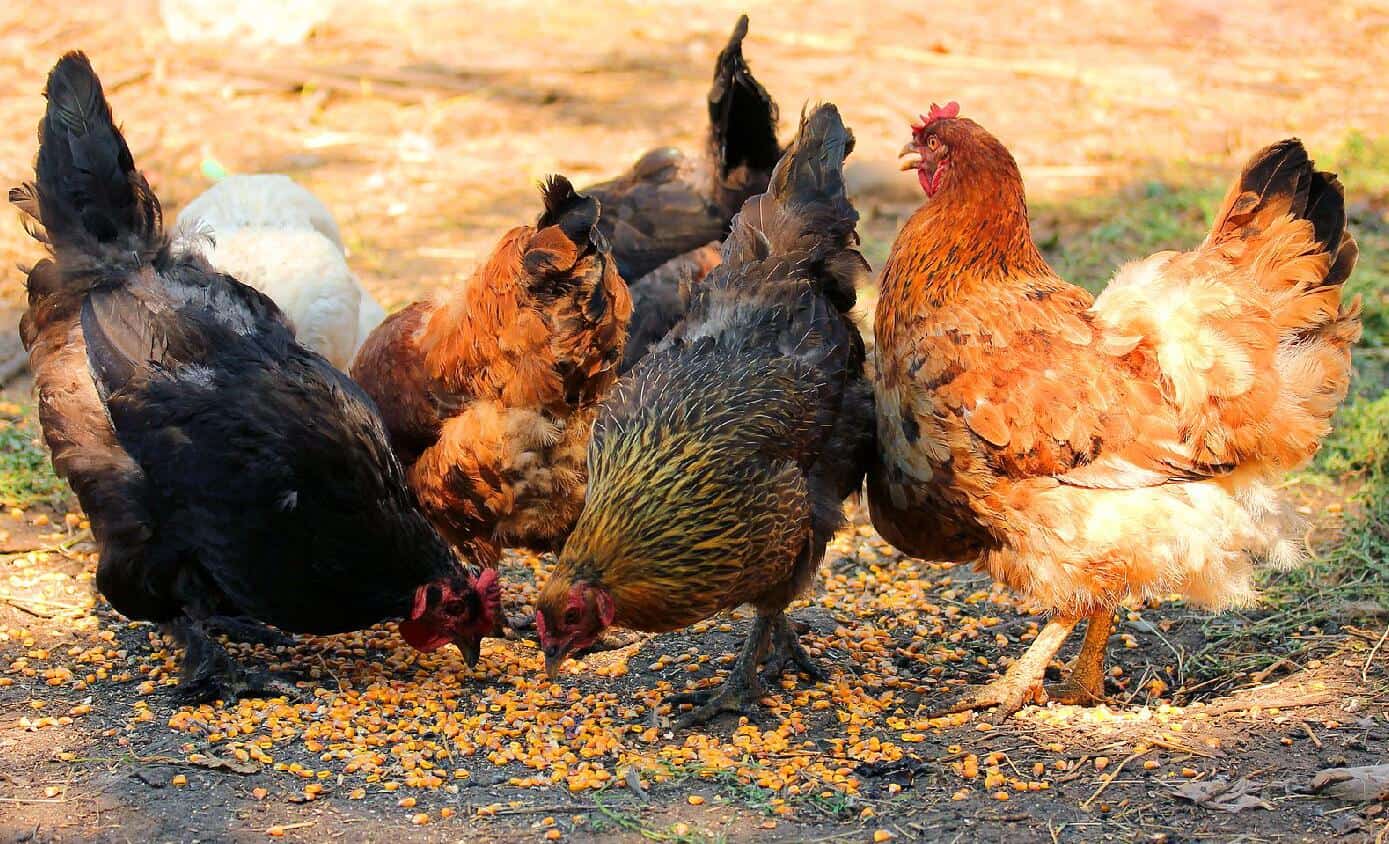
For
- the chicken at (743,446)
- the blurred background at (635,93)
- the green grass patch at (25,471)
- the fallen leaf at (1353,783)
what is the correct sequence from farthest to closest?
the blurred background at (635,93)
the green grass patch at (25,471)
the chicken at (743,446)
the fallen leaf at (1353,783)

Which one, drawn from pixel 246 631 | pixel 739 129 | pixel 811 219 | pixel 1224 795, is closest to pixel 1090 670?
pixel 1224 795

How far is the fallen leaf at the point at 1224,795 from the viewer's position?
Result: 3.40 metres

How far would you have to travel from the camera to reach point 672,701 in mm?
4133

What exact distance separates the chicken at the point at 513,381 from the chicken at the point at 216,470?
1.21 feet

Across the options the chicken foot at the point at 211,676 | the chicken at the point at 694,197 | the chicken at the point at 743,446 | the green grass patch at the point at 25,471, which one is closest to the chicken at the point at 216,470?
the chicken foot at the point at 211,676

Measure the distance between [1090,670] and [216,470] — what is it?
278 centimetres

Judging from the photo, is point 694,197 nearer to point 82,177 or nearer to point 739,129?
point 739,129

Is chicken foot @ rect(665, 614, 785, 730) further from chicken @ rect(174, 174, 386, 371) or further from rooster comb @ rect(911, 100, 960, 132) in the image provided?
chicken @ rect(174, 174, 386, 371)

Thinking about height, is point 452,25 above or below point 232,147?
above

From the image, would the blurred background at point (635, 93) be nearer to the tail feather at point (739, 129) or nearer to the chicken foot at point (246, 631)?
the tail feather at point (739, 129)

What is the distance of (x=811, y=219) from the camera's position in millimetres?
4242

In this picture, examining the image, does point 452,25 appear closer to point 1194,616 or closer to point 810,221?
point 810,221

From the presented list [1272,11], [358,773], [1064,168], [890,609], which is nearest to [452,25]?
[1064,168]

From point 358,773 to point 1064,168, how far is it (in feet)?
22.4
